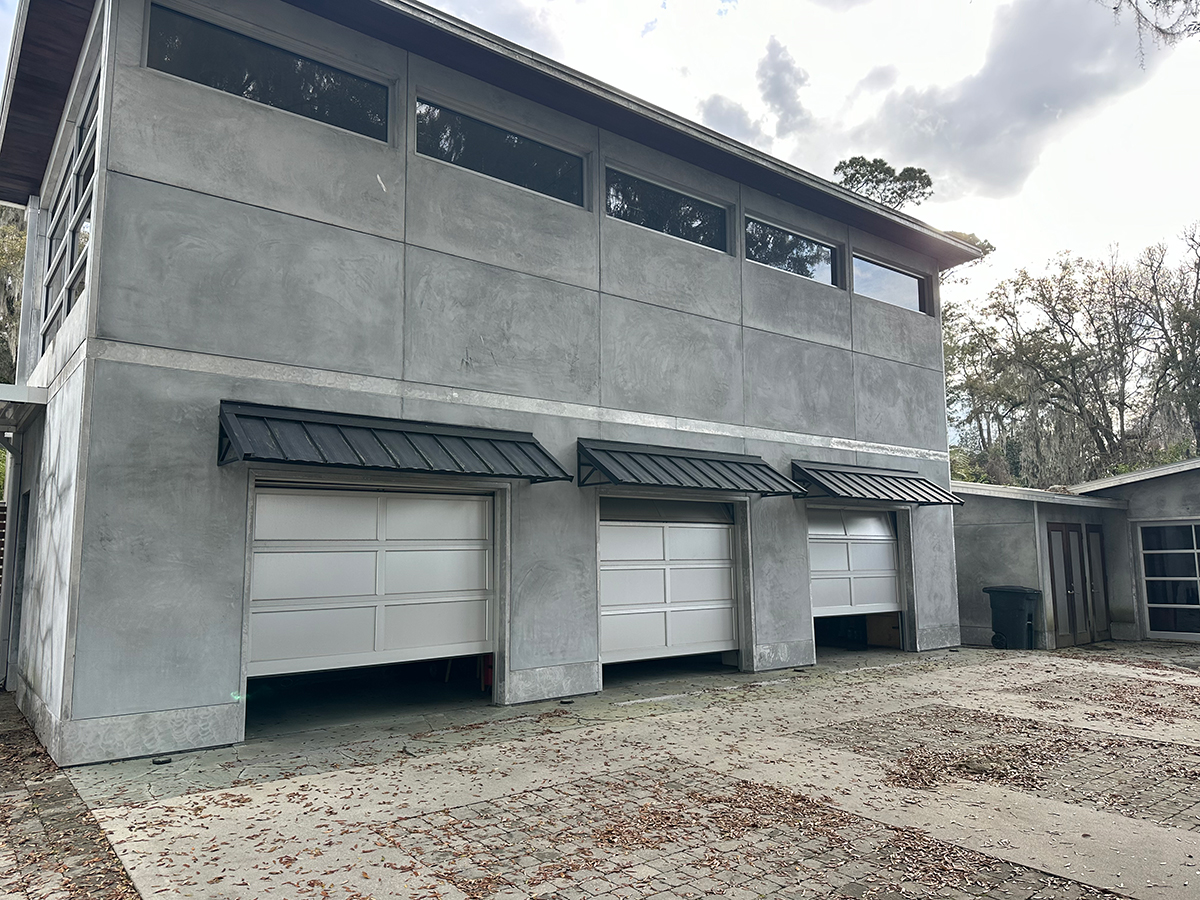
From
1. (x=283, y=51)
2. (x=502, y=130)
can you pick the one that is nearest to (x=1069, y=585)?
(x=502, y=130)

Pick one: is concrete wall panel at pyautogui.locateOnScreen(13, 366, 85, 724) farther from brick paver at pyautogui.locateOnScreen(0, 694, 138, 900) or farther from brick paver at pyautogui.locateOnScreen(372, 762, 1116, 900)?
brick paver at pyautogui.locateOnScreen(372, 762, 1116, 900)

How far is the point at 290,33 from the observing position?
8305 mm

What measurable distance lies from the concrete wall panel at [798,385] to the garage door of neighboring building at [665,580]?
1.91m

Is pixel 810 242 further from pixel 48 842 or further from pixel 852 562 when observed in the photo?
pixel 48 842

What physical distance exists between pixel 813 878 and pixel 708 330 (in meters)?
8.46

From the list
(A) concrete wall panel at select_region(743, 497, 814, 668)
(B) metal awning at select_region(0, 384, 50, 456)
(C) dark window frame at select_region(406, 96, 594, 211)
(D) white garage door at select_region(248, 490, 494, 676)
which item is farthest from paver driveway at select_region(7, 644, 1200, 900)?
(C) dark window frame at select_region(406, 96, 594, 211)

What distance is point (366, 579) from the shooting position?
8.27 metres

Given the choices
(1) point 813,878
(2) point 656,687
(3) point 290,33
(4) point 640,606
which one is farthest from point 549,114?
(1) point 813,878

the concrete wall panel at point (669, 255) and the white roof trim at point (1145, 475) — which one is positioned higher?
the concrete wall panel at point (669, 255)

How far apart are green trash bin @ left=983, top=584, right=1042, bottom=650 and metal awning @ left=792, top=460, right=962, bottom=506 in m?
2.32

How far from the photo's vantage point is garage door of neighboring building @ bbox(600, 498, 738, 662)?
10398 millimetres

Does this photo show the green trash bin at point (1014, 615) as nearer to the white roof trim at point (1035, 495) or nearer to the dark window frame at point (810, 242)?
the white roof trim at point (1035, 495)

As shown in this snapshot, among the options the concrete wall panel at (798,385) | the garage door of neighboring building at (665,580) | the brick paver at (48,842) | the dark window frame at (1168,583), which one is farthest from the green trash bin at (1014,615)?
the brick paver at (48,842)

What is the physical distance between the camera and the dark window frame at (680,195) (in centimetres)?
1090
